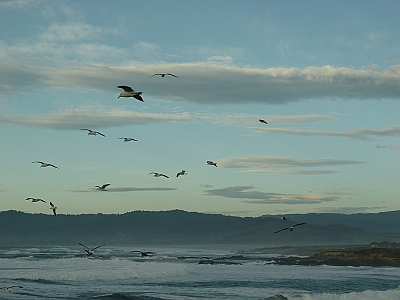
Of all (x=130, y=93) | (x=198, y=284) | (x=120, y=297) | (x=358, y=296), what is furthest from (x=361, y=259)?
(x=130, y=93)

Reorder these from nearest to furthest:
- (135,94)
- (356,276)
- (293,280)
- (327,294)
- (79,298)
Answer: (135,94)
(79,298)
(327,294)
(293,280)
(356,276)

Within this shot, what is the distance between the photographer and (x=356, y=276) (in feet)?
202

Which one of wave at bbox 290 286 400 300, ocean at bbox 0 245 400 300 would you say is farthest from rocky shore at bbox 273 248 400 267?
wave at bbox 290 286 400 300

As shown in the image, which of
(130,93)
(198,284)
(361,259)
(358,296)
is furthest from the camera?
(361,259)

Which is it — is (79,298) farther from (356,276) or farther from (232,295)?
(356,276)

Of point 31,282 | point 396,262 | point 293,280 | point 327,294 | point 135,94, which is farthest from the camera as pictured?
point 396,262

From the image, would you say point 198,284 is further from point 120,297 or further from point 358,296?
point 358,296

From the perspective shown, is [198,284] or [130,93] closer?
[130,93]

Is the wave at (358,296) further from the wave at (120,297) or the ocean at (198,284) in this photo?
the wave at (120,297)

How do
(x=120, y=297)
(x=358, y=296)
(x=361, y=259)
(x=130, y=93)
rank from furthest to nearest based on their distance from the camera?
(x=361, y=259), (x=358, y=296), (x=120, y=297), (x=130, y=93)

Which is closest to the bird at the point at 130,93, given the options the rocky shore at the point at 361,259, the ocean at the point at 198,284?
the ocean at the point at 198,284

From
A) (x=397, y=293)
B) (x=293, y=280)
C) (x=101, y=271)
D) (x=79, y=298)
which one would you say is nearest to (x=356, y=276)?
(x=293, y=280)

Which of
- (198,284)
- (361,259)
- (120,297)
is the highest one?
(361,259)

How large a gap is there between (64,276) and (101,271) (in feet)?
22.0
